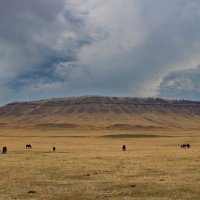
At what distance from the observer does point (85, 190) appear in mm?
25172

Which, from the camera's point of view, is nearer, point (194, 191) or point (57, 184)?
point (194, 191)

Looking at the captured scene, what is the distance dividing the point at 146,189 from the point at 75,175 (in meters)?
8.59

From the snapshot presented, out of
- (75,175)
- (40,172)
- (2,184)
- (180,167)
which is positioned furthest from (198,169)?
(2,184)

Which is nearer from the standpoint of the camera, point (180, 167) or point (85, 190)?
point (85, 190)

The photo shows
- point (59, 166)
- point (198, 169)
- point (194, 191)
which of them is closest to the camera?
point (194, 191)

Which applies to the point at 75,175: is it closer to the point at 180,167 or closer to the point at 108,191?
the point at 108,191

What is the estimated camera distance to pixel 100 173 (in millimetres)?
33719

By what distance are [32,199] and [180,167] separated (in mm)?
18835

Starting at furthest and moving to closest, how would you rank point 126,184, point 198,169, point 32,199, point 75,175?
1. point 198,169
2. point 75,175
3. point 126,184
4. point 32,199

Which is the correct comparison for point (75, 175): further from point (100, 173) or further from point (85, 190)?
point (85, 190)

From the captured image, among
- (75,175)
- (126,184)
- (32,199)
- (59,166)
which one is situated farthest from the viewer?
(59,166)

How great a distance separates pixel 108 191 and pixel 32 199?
15.8 ft

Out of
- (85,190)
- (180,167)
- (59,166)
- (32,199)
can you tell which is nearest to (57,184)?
(85,190)

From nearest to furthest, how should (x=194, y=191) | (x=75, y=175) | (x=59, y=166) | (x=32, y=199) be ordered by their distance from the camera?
(x=32, y=199) < (x=194, y=191) < (x=75, y=175) < (x=59, y=166)
